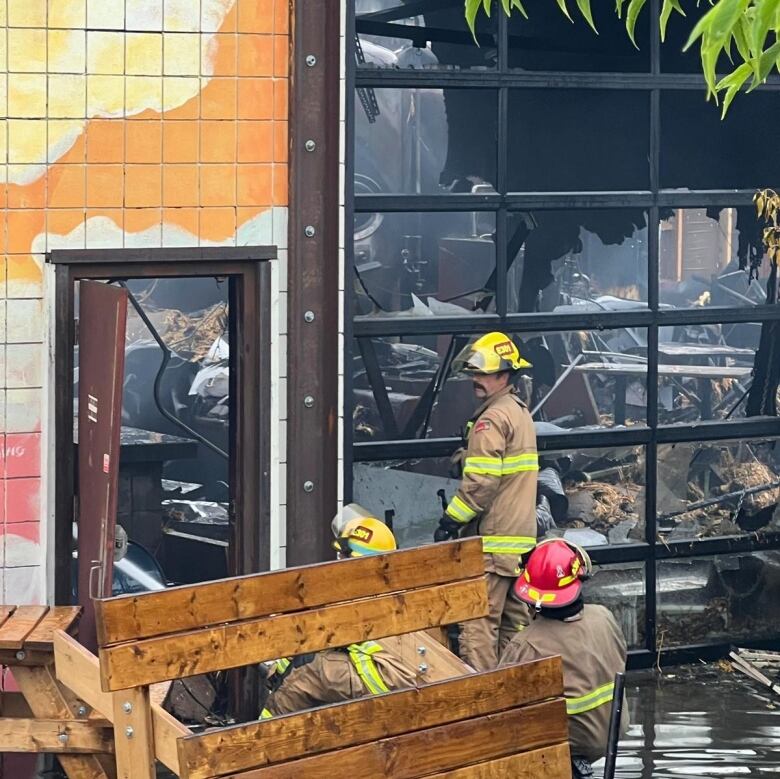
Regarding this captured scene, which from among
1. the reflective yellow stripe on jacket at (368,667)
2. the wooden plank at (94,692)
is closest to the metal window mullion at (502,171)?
the reflective yellow stripe on jacket at (368,667)

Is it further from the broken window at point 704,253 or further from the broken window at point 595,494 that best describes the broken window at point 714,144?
the broken window at point 595,494

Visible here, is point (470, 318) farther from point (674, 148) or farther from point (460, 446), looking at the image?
point (674, 148)

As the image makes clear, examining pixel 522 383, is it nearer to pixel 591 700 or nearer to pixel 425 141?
pixel 425 141

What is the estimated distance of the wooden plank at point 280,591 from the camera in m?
4.37

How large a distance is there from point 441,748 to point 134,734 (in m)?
0.90

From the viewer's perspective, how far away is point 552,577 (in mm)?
5367

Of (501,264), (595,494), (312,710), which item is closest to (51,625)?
(312,710)

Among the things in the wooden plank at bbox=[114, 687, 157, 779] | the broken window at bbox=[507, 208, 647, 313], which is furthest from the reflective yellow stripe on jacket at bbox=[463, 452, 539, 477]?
the wooden plank at bbox=[114, 687, 157, 779]

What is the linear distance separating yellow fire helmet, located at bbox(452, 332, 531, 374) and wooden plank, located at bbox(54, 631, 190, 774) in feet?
10.1

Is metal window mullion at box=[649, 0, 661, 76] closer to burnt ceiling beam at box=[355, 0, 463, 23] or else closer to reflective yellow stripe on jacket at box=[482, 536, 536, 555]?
burnt ceiling beam at box=[355, 0, 463, 23]

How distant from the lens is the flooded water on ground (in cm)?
714

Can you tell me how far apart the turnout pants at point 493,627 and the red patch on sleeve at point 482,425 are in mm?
719

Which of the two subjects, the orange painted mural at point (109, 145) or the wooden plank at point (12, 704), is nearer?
the wooden plank at point (12, 704)

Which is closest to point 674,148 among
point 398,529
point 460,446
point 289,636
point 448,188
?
point 448,188
